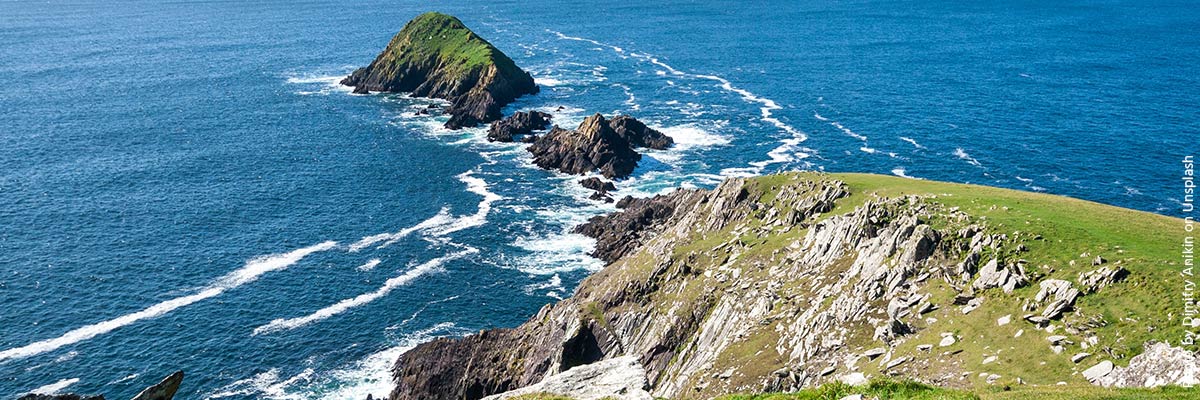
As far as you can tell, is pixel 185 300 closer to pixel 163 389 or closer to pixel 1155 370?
pixel 163 389

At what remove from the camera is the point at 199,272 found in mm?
110938

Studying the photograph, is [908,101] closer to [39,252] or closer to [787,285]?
[787,285]

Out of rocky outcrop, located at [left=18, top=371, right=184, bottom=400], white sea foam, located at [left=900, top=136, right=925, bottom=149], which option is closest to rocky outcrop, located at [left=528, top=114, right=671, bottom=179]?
white sea foam, located at [left=900, top=136, right=925, bottom=149]

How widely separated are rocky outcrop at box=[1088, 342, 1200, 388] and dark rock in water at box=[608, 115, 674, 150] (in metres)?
117

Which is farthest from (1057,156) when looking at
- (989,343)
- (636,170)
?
(989,343)

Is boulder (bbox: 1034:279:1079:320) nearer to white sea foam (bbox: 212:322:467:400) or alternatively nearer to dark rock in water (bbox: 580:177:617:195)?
white sea foam (bbox: 212:322:467:400)

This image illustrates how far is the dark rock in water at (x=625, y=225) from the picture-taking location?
11469 centimetres

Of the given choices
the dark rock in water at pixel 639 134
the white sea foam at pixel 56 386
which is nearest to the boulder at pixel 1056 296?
the white sea foam at pixel 56 386

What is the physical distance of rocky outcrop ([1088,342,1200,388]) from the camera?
45500mm

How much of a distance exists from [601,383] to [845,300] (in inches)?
944

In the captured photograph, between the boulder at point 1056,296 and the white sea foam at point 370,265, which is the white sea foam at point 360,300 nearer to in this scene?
the white sea foam at point 370,265

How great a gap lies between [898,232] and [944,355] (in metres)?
15.8

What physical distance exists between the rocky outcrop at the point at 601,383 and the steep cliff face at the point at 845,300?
1192 cm

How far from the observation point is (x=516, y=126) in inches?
7032
